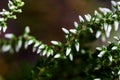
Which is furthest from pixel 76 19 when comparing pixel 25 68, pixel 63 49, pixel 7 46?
pixel 63 49

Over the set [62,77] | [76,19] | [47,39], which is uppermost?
[76,19]

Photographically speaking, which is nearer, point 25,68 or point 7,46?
point 7,46

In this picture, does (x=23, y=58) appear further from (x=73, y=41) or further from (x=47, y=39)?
(x=73, y=41)

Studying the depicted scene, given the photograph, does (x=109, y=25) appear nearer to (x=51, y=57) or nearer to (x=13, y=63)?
(x=51, y=57)

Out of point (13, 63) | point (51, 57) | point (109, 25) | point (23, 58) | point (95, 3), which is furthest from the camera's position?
point (95, 3)

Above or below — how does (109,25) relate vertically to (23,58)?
below

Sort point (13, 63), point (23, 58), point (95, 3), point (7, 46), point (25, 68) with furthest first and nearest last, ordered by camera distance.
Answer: point (95, 3) → point (23, 58) → point (13, 63) → point (25, 68) → point (7, 46)
